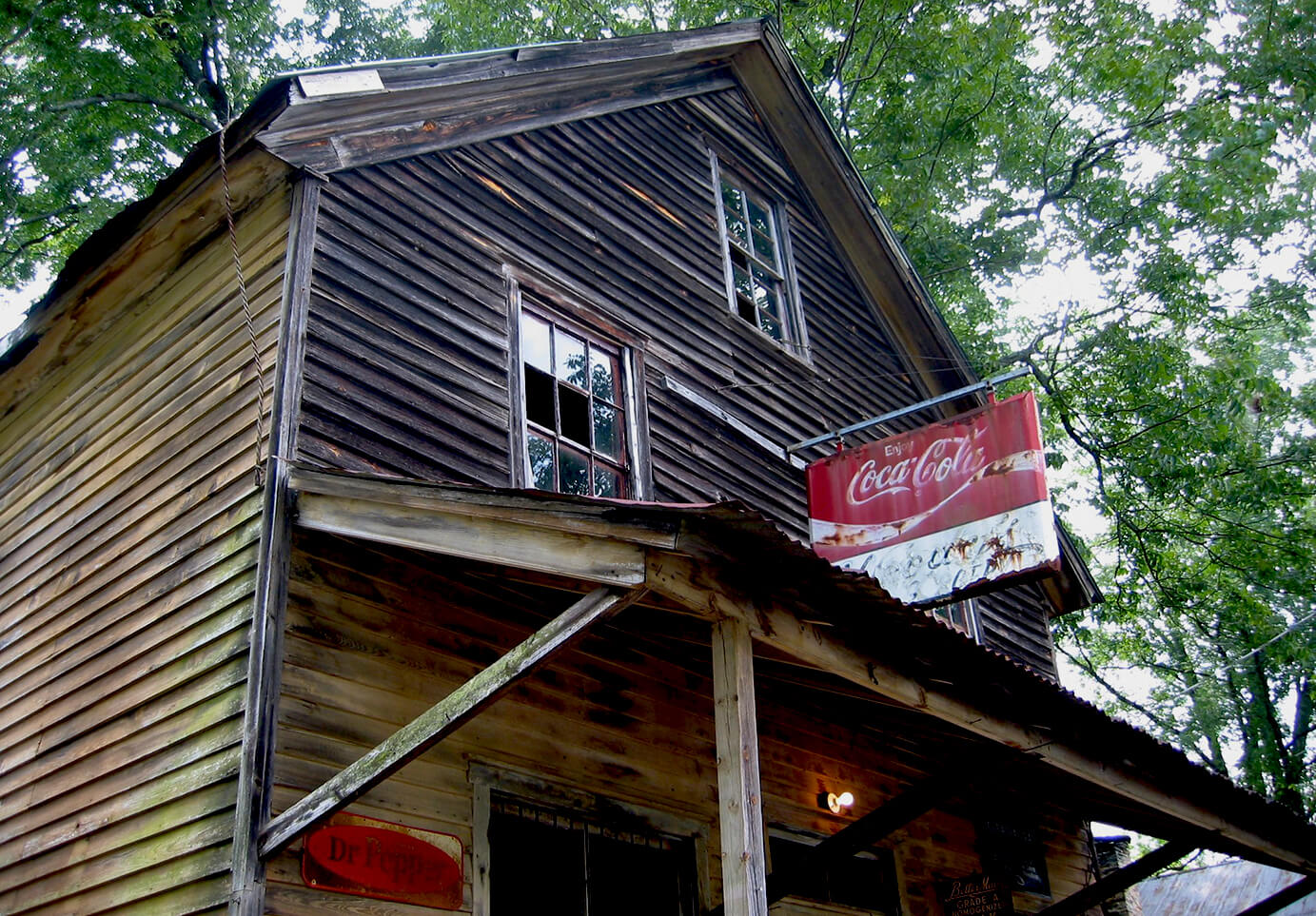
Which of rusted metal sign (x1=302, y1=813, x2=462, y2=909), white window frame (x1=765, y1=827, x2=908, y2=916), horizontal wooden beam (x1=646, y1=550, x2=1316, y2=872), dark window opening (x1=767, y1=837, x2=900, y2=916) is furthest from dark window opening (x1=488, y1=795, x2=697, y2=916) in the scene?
horizontal wooden beam (x1=646, y1=550, x2=1316, y2=872)

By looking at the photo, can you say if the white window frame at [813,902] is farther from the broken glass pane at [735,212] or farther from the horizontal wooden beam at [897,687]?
the broken glass pane at [735,212]

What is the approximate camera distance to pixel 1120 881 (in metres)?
7.86

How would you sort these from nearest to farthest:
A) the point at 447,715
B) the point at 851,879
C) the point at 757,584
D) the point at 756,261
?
the point at 447,715, the point at 757,584, the point at 851,879, the point at 756,261

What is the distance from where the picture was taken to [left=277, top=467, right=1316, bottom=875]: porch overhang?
443 centimetres

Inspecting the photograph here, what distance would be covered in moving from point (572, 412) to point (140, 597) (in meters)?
2.91

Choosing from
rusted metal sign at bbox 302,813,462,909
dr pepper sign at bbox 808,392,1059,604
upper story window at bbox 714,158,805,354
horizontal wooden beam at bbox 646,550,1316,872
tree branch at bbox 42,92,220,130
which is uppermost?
tree branch at bbox 42,92,220,130

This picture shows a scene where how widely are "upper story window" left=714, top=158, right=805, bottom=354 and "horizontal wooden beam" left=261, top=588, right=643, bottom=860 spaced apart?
621 centimetres

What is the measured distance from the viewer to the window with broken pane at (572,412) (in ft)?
24.8

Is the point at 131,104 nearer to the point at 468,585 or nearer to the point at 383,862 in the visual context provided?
the point at 468,585

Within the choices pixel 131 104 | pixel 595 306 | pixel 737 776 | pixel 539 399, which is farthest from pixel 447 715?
pixel 131 104

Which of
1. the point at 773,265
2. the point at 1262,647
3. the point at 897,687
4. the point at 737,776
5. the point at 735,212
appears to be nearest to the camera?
the point at 737,776

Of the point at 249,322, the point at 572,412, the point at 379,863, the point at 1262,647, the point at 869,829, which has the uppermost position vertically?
the point at 572,412

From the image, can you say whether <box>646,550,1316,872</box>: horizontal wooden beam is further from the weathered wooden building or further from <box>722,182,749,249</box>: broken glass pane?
<box>722,182,749,249</box>: broken glass pane

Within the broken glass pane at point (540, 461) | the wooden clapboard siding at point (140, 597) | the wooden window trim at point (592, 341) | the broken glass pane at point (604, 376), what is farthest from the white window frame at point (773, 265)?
the wooden clapboard siding at point (140, 597)
